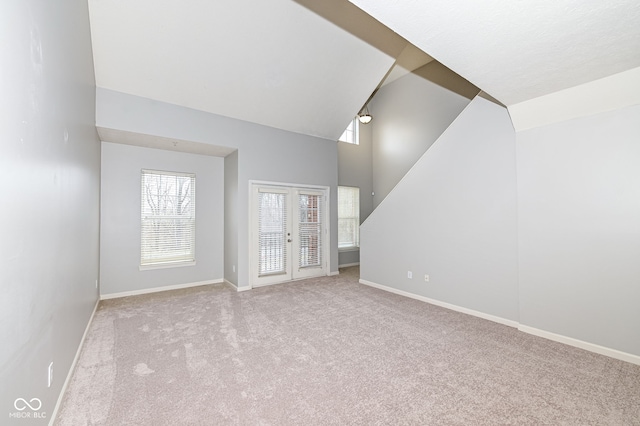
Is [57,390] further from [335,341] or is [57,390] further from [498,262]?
[498,262]

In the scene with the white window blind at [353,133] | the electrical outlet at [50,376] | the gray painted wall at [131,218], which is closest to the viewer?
the electrical outlet at [50,376]

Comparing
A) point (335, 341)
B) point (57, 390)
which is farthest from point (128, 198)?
point (335, 341)

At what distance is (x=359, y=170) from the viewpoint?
7883 mm

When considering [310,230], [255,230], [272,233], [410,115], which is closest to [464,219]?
[310,230]

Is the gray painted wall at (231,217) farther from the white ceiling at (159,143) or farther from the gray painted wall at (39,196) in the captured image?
the gray painted wall at (39,196)

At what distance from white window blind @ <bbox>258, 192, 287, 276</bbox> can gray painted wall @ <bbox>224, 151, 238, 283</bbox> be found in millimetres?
451

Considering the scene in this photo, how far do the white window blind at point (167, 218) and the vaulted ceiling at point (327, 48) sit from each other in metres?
1.54

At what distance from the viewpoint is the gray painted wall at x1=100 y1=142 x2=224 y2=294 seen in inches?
180

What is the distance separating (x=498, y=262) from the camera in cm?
351

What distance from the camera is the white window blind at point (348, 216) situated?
7.59 metres

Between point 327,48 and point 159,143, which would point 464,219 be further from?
point 159,143

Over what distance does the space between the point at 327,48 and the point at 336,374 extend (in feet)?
14.6

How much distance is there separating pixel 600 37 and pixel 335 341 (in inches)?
135

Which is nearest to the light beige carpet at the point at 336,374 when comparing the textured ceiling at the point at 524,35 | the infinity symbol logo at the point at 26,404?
the infinity symbol logo at the point at 26,404
